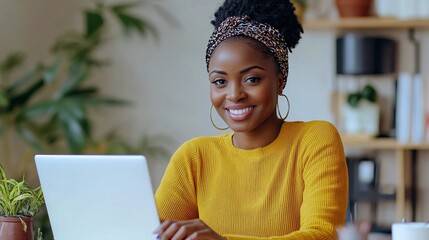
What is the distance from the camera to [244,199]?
192cm

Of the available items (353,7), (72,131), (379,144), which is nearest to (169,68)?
(72,131)

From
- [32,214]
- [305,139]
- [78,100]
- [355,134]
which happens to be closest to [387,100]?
[355,134]

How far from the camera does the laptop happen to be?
1.57 metres

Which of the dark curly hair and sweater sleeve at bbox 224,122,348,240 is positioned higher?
the dark curly hair

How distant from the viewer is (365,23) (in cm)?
417

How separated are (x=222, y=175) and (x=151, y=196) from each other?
0.42 metres

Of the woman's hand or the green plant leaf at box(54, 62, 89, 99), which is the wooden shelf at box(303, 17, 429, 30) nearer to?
the green plant leaf at box(54, 62, 89, 99)

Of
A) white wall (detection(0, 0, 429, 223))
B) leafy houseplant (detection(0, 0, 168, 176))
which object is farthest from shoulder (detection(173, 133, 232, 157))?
white wall (detection(0, 0, 429, 223))

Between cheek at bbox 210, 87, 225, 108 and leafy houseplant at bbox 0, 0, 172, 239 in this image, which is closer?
cheek at bbox 210, 87, 225, 108

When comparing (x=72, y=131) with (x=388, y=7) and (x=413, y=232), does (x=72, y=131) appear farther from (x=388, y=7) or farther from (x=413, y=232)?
(x=413, y=232)

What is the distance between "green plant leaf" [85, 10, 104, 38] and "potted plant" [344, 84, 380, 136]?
1.21 meters

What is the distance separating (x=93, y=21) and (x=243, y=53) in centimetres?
243

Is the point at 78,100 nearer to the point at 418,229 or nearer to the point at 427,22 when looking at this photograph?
the point at 427,22

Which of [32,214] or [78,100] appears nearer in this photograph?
[32,214]
